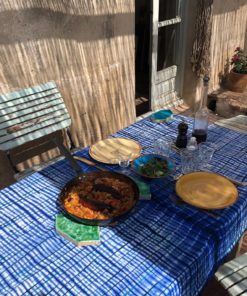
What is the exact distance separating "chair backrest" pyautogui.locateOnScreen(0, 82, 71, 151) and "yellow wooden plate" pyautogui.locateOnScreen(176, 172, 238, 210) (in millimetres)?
1460

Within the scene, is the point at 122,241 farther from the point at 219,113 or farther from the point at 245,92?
the point at 245,92

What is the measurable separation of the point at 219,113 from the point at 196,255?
13.9ft

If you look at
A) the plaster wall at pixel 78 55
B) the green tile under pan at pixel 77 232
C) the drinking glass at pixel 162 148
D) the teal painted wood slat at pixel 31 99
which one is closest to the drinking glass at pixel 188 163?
the drinking glass at pixel 162 148

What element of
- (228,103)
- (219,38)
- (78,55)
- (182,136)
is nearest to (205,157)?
(182,136)

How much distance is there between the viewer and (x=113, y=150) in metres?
2.20

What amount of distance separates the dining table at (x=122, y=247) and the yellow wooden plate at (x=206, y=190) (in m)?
0.04

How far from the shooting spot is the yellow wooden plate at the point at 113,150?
209cm

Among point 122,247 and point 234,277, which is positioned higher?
point 122,247

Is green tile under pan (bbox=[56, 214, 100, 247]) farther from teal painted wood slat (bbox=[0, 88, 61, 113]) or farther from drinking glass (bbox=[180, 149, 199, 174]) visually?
teal painted wood slat (bbox=[0, 88, 61, 113])

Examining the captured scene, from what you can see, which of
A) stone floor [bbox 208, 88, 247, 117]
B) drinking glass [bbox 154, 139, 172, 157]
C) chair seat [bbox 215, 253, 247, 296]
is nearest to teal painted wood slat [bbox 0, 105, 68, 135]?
drinking glass [bbox 154, 139, 172, 157]

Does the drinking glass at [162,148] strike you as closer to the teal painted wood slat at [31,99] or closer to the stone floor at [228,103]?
the teal painted wood slat at [31,99]

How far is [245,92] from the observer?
5.68 meters

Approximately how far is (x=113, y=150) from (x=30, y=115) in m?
0.94

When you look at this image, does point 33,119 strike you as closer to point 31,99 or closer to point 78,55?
point 31,99
